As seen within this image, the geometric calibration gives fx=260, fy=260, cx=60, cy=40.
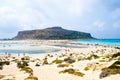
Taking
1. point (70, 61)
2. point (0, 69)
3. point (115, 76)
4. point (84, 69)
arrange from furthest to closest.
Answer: point (70, 61)
point (0, 69)
point (84, 69)
point (115, 76)

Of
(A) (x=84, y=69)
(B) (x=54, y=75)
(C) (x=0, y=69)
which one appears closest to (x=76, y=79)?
(B) (x=54, y=75)

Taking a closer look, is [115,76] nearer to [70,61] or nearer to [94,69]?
[94,69]

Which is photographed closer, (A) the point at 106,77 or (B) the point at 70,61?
(A) the point at 106,77

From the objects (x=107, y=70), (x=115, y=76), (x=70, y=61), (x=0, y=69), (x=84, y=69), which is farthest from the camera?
(x=70, y=61)

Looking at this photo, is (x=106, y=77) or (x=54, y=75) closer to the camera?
(x=106, y=77)

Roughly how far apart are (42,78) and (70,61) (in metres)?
13.4

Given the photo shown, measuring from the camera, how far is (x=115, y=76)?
23.3m

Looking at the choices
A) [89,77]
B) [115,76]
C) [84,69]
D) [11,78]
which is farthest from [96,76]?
[11,78]

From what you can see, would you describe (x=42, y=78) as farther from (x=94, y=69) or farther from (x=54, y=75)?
(x=94, y=69)

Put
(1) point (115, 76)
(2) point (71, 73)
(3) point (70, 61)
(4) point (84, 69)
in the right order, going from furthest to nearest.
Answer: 1. (3) point (70, 61)
2. (4) point (84, 69)
3. (2) point (71, 73)
4. (1) point (115, 76)

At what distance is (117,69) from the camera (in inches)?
998

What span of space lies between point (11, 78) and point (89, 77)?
25.3 ft

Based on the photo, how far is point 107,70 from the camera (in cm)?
2498

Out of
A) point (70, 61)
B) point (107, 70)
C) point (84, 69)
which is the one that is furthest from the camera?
point (70, 61)
